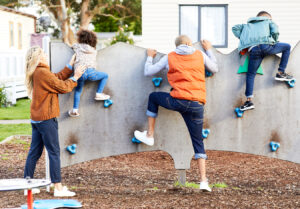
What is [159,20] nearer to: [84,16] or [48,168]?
[48,168]

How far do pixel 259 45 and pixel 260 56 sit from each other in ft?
0.49

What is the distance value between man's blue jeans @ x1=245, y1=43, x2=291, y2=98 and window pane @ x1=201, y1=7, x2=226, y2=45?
26.6ft

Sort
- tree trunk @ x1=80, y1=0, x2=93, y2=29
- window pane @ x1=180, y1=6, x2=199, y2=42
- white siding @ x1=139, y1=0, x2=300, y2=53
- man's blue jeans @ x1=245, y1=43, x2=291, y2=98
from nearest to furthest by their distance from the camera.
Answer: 1. man's blue jeans @ x1=245, y1=43, x2=291, y2=98
2. white siding @ x1=139, y1=0, x2=300, y2=53
3. window pane @ x1=180, y1=6, x2=199, y2=42
4. tree trunk @ x1=80, y1=0, x2=93, y2=29

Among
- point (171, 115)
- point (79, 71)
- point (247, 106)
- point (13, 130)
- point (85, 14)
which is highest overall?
point (85, 14)

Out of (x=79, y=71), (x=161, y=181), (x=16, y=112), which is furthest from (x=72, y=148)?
(x=16, y=112)

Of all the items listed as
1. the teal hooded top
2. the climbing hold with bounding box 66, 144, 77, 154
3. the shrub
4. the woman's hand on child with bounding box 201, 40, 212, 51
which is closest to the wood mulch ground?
the climbing hold with bounding box 66, 144, 77, 154

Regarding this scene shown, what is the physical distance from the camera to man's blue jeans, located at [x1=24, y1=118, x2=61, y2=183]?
5355 millimetres

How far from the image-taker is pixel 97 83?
6.17 metres

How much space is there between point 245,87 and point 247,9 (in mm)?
7838

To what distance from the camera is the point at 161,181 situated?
7199 millimetres

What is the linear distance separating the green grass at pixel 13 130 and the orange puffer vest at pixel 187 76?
5887mm

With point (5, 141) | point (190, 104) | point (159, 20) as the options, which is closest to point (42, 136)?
point (190, 104)

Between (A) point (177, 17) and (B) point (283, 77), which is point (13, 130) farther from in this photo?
(B) point (283, 77)

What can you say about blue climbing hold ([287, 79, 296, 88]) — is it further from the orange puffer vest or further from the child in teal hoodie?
the orange puffer vest
